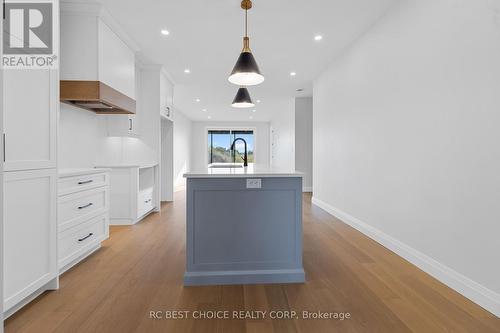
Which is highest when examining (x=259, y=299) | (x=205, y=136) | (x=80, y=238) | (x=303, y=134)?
(x=205, y=136)

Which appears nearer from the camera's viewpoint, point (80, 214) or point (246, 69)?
point (246, 69)

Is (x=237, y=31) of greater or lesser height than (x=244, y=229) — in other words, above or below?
above

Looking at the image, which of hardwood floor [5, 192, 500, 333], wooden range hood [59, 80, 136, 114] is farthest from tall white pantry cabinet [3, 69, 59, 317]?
wooden range hood [59, 80, 136, 114]

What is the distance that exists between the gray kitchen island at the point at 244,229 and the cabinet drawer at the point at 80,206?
1.13m

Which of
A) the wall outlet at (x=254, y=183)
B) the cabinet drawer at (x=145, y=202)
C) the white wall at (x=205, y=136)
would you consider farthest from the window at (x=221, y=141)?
the wall outlet at (x=254, y=183)

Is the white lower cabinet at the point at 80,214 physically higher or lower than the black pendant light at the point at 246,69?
lower

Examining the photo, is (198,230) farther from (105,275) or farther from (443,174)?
(443,174)

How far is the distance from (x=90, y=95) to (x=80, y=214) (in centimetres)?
134

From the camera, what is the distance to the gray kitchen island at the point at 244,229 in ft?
7.20

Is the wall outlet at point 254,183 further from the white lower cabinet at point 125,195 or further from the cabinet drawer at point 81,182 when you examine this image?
the white lower cabinet at point 125,195

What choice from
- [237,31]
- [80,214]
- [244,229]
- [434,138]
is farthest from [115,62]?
[434,138]

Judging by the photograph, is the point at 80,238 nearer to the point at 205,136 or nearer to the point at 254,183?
the point at 254,183

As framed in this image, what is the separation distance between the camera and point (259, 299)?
6.50ft

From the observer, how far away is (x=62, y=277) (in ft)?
7.66
